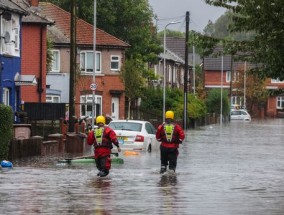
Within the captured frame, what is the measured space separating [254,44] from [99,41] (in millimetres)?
47031

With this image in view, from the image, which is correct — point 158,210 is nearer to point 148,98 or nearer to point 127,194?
point 127,194

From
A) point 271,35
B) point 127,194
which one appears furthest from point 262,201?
point 271,35

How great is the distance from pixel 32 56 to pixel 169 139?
29.1m

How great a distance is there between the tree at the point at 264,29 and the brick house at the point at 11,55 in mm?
19161

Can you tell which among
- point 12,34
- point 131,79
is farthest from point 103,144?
point 131,79

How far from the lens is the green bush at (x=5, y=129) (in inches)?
1213

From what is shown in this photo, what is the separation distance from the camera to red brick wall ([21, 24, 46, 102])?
5466 cm

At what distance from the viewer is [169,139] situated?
2691 cm

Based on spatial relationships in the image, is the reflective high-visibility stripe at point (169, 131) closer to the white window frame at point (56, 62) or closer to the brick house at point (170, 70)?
the white window frame at point (56, 62)

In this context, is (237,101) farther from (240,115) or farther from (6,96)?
(6,96)

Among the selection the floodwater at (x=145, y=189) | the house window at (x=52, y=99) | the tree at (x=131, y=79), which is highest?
the tree at (x=131, y=79)

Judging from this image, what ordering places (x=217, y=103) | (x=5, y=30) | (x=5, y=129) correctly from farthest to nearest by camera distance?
(x=217, y=103) < (x=5, y=30) < (x=5, y=129)

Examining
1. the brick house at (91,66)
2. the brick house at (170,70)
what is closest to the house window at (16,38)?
the brick house at (91,66)

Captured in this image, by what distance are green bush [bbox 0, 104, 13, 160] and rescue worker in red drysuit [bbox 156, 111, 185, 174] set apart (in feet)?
19.3
